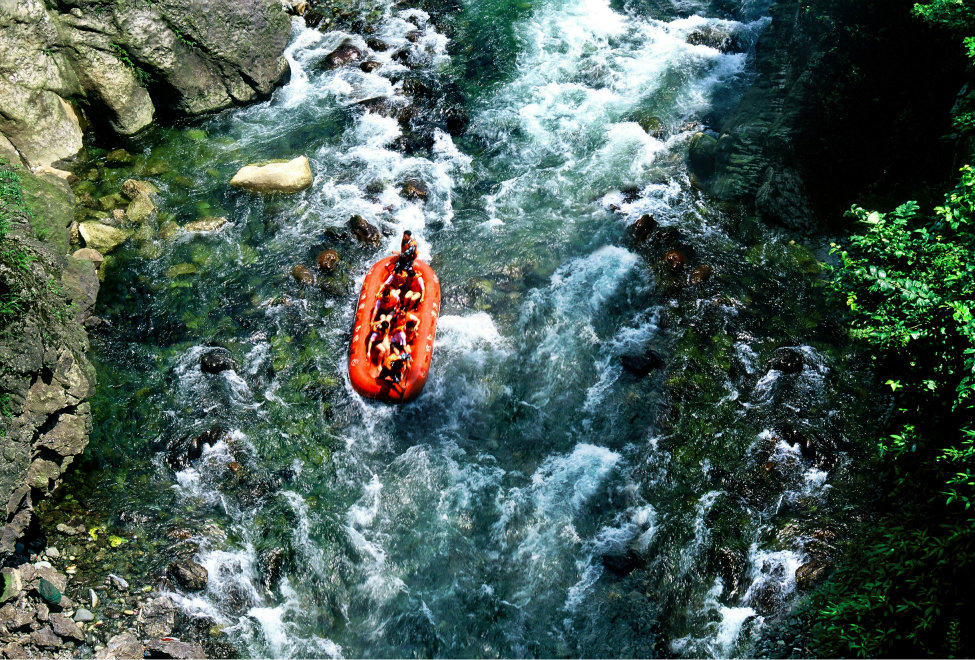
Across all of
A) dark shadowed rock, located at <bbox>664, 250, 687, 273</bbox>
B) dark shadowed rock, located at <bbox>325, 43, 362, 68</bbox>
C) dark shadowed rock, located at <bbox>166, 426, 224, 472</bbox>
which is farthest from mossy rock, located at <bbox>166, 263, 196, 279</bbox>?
dark shadowed rock, located at <bbox>664, 250, 687, 273</bbox>

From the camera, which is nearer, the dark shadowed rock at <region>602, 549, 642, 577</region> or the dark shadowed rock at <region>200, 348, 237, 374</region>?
the dark shadowed rock at <region>602, 549, 642, 577</region>

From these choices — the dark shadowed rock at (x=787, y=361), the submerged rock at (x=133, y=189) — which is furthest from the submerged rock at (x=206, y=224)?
the dark shadowed rock at (x=787, y=361)

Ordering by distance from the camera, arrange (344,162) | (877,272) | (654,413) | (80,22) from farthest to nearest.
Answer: (344,162), (80,22), (654,413), (877,272)

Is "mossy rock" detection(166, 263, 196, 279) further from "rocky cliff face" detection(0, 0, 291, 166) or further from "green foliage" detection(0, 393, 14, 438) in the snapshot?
"green foliage" detection(0, 393, 14, 438)

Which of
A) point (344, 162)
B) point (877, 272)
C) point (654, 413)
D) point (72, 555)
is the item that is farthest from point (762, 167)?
point (72, 555)

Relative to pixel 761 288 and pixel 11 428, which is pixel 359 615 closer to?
pixel 11 428

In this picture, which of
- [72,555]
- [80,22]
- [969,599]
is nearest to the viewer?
[969,599]
